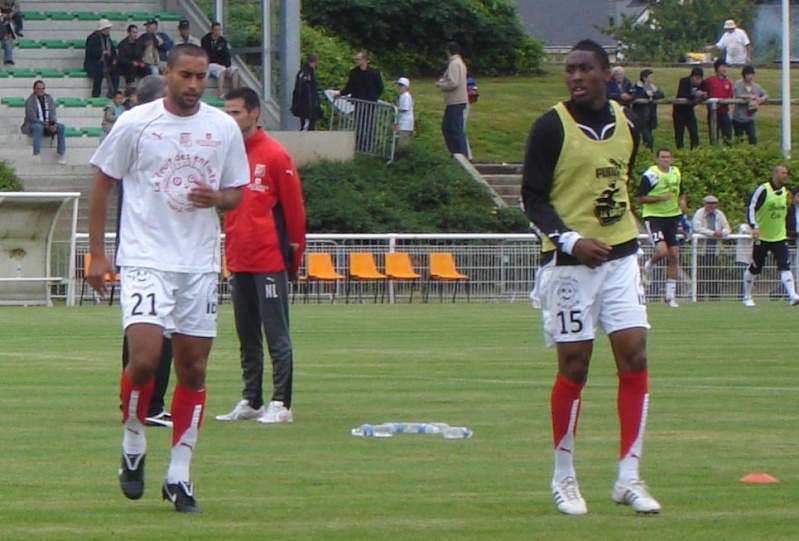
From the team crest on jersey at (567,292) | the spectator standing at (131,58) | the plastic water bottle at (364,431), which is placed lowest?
the plastic water bottle at (364,431)

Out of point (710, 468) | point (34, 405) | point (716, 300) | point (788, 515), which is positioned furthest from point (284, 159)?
point (716, 300)

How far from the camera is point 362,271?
31906 mm

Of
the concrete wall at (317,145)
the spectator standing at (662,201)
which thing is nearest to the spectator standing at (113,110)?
the concrete wall at (317,145)

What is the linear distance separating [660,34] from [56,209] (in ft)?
205

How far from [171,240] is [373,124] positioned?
31.3 meters

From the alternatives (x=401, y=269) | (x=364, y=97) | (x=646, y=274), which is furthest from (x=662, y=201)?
(x=364, y=97)

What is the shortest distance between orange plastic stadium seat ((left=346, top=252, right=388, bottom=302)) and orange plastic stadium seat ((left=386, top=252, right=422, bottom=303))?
0.17 m

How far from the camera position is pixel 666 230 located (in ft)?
93.9

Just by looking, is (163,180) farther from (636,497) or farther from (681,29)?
(681,29)

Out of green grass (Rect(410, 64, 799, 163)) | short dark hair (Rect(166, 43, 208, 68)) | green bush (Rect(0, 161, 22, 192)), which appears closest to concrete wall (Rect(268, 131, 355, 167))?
green grass (Rect(410, 64, 799, 163))

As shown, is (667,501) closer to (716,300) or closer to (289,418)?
(289,418)

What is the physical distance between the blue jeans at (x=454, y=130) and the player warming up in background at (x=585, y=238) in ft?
101

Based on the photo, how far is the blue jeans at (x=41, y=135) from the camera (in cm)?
3675

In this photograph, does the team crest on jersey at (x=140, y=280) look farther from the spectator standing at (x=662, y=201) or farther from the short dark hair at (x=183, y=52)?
the spectator standing at (x=662, y=201)
